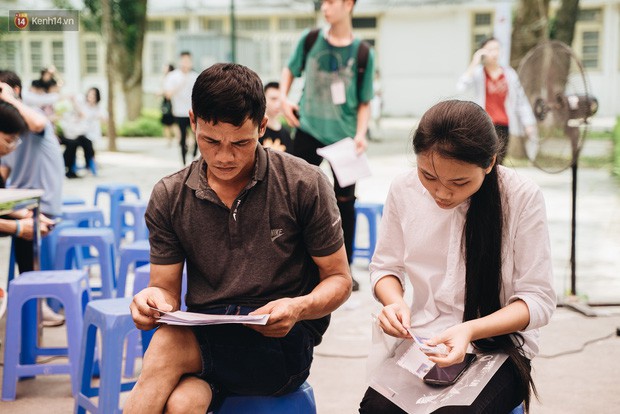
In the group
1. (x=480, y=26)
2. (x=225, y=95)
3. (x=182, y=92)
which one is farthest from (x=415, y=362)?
(x=480, y=26)

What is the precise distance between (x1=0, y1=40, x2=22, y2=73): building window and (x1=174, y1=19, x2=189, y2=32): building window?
20.5 ft

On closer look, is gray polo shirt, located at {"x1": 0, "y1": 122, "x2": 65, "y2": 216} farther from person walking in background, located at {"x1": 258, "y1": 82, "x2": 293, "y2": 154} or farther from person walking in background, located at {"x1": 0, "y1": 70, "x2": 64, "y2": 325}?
person walking in background, located at {"x1": 258, "y1": 82, "x2": 293, "y2": 154}

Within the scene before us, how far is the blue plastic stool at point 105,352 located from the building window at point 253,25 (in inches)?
1180

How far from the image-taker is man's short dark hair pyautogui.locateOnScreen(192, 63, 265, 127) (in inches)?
87.8

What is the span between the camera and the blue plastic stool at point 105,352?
2.96 metres

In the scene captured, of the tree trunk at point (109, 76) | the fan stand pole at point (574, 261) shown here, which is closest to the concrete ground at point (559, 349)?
the fan stand pole at point (574, 261)

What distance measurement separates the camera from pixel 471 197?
7.51ft

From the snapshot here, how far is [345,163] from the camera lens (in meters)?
4.91

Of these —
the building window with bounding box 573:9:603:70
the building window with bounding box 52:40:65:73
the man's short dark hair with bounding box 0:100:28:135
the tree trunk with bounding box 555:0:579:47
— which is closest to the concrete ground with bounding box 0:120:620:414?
the man's short dark hair with bounding box 0:100:28:135

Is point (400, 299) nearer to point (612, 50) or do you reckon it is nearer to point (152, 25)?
point (612, 50)

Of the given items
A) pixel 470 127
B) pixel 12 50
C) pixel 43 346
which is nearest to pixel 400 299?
pixel 470 127

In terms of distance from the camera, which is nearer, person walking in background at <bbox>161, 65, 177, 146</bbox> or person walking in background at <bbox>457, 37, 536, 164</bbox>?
person walking in background at <bbox>457, 37, 536, 164</bbox>

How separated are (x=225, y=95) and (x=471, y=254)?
824 millimetres

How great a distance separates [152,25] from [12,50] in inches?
229
